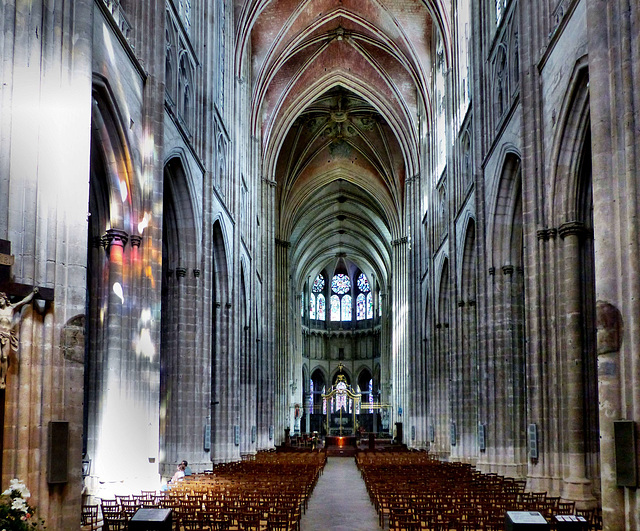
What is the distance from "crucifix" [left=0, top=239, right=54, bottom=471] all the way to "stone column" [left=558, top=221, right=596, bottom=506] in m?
12.3

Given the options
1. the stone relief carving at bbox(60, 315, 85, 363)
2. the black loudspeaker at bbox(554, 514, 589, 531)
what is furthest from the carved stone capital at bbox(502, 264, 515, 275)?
the stone relief carving at bbox(60, 315, 85, 363)

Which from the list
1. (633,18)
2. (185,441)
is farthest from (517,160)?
(185,441)

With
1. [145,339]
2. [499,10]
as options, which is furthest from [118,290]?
[499,10]

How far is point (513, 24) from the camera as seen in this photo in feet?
78.1

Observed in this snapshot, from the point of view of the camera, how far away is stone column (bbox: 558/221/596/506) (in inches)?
717

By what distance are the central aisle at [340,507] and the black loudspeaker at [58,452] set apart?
6.12m

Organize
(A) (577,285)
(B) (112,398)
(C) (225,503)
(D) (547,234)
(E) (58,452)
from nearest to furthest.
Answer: (E) (58,452) < (C) (225,503) < (B) (112,398) < (A) (577,285) < (D) (547,234)

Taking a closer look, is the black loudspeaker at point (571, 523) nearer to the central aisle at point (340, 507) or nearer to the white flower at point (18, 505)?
the central aisle at point (340, 507)

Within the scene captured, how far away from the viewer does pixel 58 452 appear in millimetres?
13070

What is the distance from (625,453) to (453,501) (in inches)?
201

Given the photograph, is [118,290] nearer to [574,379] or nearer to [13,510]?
[13,510]

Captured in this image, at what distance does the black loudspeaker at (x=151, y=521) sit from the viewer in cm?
1041

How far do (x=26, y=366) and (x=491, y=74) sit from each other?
1977 centimetres

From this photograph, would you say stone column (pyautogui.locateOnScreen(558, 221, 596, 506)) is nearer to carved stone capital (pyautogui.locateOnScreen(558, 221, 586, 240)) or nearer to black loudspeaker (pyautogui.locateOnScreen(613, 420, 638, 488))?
carved stone capital (pyautogui.locateOnScreen(558, 221, 586, 240))
